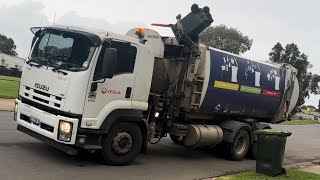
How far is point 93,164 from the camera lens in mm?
9445

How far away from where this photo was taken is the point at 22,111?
9.47m

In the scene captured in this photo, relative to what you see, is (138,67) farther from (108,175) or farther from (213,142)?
(213,142)

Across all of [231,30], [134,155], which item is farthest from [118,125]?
[231,30]

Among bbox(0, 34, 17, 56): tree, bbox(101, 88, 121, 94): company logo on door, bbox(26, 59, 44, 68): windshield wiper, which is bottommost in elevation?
bbox(101, 88, 121, 94): company logo on door

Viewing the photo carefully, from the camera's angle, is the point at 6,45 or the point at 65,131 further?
the point at 6,45

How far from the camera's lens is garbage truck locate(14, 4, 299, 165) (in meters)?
8.73

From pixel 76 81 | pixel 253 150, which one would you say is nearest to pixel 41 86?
pixel 76 81

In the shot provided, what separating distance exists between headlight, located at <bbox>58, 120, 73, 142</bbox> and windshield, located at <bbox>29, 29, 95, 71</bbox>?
1039 millimetres

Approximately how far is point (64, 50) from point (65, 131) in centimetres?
161

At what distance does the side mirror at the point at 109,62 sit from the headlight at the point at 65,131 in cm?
116

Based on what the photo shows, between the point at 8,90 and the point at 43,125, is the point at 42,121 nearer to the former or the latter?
the point at 43,125

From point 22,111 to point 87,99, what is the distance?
1636 millimetres

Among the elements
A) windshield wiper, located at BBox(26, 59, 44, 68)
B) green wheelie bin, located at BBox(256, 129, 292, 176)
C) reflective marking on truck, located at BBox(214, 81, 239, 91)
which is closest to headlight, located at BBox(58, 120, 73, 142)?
windshield wiper, located at BBox(26, 59, 44, 68)

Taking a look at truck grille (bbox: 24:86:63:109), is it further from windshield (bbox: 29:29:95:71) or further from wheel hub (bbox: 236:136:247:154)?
wheel hub (bbox: 236:136:247:154)
